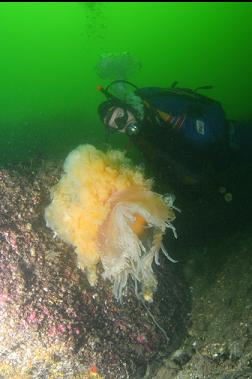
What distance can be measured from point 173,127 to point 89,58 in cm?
6215

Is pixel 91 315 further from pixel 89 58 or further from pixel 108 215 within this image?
pixel 89 58

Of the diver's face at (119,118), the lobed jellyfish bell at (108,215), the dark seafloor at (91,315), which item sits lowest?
the dark seafloor at (91,315)

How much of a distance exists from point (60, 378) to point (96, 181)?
202 centimetres

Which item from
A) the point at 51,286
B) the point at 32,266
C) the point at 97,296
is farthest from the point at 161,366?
the point at 32,266

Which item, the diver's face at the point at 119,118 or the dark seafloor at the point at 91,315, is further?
the diver's face at the point at 119,118

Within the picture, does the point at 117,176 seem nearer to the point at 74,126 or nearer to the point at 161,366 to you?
the point at 161,366

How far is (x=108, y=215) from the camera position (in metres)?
3.61

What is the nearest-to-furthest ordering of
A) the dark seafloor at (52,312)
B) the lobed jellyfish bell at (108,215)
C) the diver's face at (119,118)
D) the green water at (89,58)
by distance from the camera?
the dark seafloor at (52,312)
the lobed jellyfish bell at (108,215)
the diver's face at (119,118)
the green water at (89,58)

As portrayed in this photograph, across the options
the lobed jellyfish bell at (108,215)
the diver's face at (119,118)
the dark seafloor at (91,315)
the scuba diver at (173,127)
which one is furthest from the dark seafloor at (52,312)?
the scuba diver at (173,127)

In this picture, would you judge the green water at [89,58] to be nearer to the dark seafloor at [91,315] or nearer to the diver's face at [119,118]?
the diver's face at [119,118]

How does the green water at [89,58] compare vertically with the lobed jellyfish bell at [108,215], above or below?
below

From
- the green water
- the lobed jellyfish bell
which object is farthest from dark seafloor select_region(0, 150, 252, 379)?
the green water

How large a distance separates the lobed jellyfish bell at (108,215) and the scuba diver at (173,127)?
27.6 inches

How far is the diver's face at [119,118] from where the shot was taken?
4309 mm
